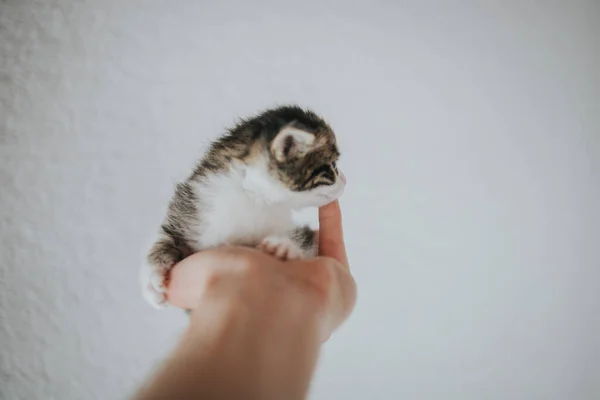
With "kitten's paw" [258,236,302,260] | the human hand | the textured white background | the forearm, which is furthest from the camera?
the textured white background

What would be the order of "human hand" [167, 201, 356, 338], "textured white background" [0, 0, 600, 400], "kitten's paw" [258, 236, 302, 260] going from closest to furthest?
"human hand" [167, 201, 356, 338]
"kitten's paw" [258, 236, 302, 260]
"textured white background" [0, 0, 600, 400]

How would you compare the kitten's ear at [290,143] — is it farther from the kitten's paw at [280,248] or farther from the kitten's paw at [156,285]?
the kitten's paw at [156,285]

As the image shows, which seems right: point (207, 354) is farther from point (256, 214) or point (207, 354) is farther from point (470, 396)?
point (470, 396)

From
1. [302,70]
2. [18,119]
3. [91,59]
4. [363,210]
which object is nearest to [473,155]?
[363,210]

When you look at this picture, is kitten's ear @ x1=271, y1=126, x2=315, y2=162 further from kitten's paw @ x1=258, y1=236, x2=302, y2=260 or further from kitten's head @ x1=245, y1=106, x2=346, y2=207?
kitten's paw @ x1=258, y1=236, x2=302, y2=260

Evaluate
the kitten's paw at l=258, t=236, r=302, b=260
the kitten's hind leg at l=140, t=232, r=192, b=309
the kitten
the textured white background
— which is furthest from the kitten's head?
the textured white background

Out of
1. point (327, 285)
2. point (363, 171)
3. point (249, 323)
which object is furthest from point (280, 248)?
point (363, 171)

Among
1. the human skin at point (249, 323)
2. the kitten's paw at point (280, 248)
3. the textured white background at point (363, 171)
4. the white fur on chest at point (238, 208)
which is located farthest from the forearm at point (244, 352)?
the textured white background at point (363, 171)
